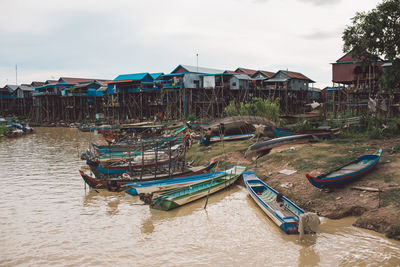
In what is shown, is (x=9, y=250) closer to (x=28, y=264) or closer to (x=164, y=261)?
(x=28, y=264)

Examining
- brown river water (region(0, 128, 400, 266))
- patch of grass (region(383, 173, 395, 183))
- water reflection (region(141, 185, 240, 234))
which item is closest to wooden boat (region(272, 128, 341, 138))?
brown river water (region(0, 128, 400, 266))

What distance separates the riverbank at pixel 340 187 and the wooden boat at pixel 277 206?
691 mm

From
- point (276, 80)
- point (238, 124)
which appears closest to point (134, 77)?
point (276, 80)

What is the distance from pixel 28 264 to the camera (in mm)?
8312

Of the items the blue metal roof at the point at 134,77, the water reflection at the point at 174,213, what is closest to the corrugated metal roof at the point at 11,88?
the blue metal roof at the point at 134,77

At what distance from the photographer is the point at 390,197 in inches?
376

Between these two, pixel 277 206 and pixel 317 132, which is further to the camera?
pixel 317 132

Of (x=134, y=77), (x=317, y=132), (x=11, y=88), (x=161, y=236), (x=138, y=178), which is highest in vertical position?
(x=11, y=88)

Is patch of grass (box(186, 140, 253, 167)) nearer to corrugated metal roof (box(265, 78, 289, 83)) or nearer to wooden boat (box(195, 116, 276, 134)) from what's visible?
wooden boat (box(195, 116, 276, 134))

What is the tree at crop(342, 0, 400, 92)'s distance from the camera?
1641cm

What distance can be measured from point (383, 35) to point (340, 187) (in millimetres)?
10555

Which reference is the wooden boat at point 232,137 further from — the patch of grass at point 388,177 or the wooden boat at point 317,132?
the patch of grass at point 388,177

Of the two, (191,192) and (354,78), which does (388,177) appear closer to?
(191,192)

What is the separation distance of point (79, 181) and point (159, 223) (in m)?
7.76
